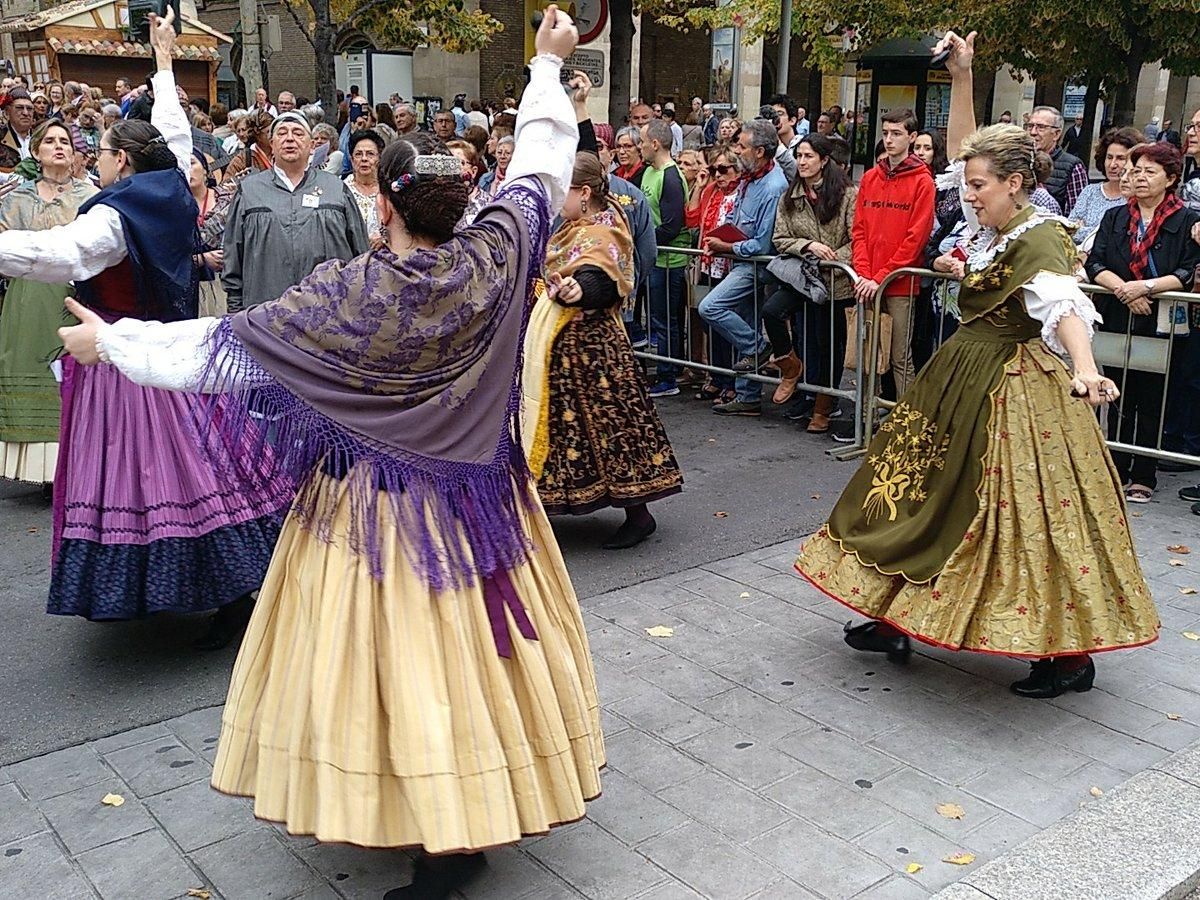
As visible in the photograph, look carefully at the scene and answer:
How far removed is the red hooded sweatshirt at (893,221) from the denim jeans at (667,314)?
1820mm

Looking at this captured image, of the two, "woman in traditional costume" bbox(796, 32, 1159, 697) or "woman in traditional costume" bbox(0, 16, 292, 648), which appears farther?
"woman in traditional costume" bbox(0, 16, 292, 648)

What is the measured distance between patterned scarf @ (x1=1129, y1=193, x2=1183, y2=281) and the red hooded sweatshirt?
49.1 inches

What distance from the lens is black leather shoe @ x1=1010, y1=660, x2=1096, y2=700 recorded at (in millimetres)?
A: 4457

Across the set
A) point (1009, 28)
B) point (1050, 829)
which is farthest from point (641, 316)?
point (1009, 28)

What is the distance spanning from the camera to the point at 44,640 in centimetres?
505

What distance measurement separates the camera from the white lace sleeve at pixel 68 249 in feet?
12.5

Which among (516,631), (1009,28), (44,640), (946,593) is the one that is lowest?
(44,640)

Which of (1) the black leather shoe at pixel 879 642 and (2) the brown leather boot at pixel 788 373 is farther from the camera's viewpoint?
(2) the brown leather boot at pixel 788 373

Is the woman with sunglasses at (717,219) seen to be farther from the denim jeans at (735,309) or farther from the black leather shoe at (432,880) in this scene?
the black leather shoe at (432,880)

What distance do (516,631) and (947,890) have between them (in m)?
1.31

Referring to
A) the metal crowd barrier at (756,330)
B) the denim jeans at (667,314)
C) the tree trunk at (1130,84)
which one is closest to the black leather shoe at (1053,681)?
the metal crowd barrier at (756,330)

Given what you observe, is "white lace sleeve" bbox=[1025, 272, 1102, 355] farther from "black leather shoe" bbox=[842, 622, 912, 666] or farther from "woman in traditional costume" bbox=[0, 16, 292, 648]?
"woman in traditional costume" bbox=[0, 16, 292, 648]

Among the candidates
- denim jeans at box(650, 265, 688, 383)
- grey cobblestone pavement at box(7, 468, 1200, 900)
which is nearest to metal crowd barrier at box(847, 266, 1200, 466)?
grey cobblestone pavement at box(7, 468, 1200, 900)

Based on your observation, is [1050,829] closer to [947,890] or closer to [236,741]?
[947,890]
